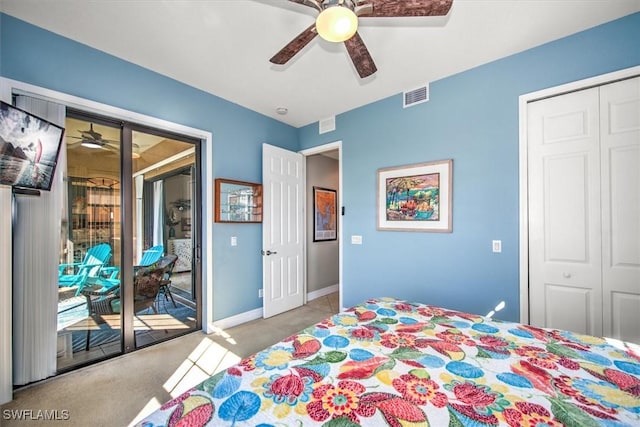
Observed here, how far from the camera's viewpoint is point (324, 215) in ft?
15.8

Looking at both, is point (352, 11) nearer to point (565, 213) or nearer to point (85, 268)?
point (565, 213)

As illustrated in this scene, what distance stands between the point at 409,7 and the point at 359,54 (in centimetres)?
43

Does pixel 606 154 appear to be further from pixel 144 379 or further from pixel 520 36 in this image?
pixel 144 379

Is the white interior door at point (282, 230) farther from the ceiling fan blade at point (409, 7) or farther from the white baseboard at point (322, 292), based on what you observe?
the ceiling fan blade at point (409, 7)

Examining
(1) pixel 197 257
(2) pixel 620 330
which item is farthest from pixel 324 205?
(2) pixel 620 330

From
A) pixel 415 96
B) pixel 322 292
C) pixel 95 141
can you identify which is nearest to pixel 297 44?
pixel 415 96

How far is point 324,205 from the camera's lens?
4.82 metres

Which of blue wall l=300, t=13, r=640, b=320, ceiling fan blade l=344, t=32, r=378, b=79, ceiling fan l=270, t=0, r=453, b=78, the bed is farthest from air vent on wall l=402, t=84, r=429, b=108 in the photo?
the bed

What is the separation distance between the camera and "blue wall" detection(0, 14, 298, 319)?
79.0 inches

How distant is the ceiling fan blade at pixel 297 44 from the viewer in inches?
61.6

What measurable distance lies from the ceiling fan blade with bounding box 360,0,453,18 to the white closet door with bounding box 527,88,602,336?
5.21 ft

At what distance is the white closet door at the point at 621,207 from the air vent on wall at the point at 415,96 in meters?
1.39

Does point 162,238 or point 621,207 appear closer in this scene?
point 621,207

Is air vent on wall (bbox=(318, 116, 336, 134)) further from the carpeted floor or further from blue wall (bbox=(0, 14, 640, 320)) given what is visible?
the carpeted floor
